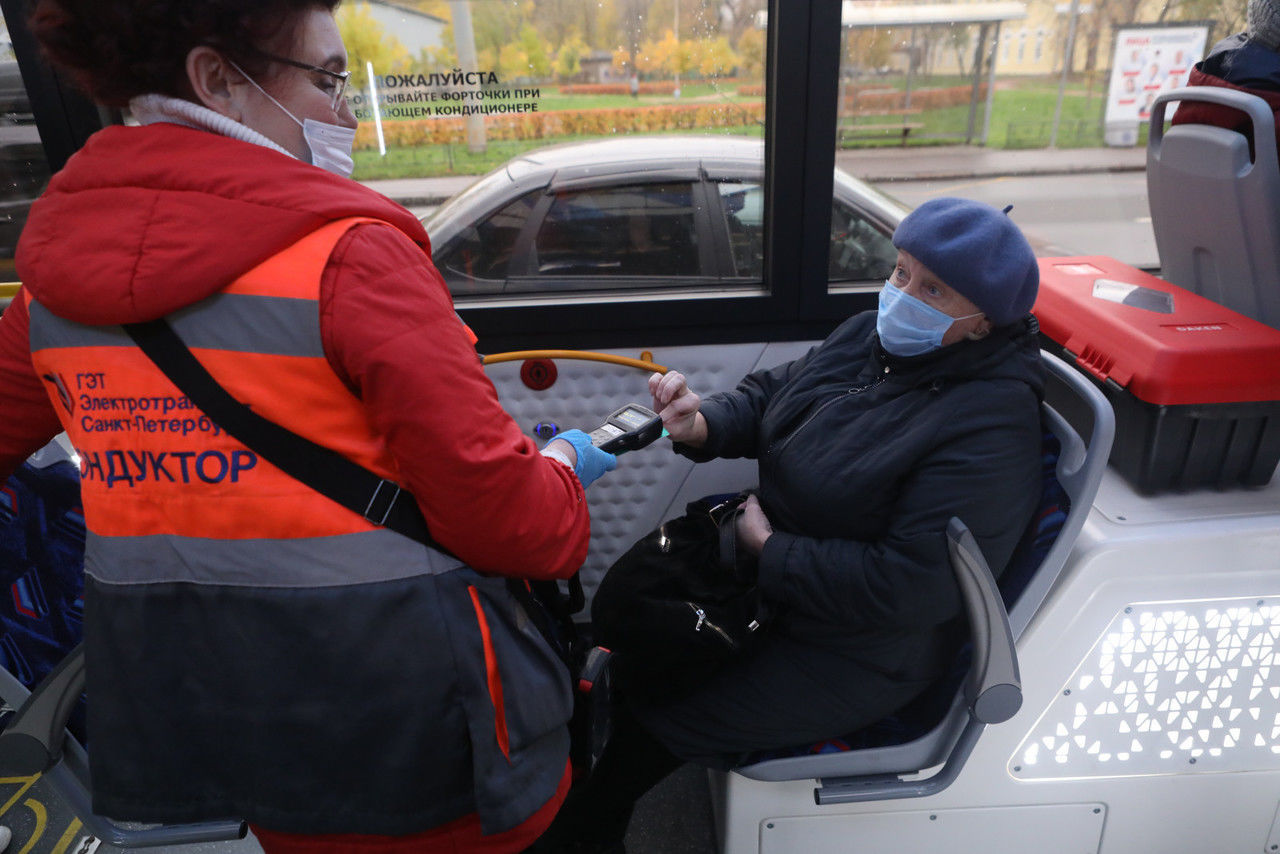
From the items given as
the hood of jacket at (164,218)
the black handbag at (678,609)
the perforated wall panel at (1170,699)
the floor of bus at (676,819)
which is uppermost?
the hood of jacket at (164,218)

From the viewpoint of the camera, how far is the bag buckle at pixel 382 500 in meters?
0.90

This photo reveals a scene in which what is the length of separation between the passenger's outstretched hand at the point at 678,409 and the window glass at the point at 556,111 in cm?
55

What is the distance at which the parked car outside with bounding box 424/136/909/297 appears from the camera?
2131mm

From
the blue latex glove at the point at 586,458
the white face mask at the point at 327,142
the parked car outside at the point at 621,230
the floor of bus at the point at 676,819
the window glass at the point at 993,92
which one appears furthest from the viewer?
the parked car outside at the point at 621,230

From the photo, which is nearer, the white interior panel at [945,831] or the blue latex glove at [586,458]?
the blue latex glove at [586,458]

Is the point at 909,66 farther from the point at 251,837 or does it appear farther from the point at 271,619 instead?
the point at 251,837

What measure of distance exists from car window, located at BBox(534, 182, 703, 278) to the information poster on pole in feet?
3.79

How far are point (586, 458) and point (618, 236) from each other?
3.62ft

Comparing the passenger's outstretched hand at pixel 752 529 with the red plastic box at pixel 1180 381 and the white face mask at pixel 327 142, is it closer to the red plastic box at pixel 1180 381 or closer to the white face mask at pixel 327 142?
the red plastic box at pixel 1180 381

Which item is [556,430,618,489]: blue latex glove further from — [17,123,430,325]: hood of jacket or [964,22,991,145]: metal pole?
[964,22,991,145]: metal pole

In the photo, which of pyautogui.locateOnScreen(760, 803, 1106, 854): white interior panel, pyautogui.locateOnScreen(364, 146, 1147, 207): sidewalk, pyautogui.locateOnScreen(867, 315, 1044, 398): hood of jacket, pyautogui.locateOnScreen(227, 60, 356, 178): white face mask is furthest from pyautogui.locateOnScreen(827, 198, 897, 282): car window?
pyautogui.locateOnScreen(227, 60, 356, 178): white face mask

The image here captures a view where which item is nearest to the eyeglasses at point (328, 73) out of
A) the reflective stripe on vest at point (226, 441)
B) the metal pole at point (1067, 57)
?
the reflective stripe on vest at point (226, 441)

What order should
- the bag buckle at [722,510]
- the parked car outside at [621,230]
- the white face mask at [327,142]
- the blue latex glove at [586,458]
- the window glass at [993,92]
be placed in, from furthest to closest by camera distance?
the parked car outside at [621,230] → the window glass at [993,92] → the bag buckle at [722,510] → the blue latex glove at [586,458] → the white face mask at [327,142]

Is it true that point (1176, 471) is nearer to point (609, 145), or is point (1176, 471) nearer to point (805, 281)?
point (805, 281)
